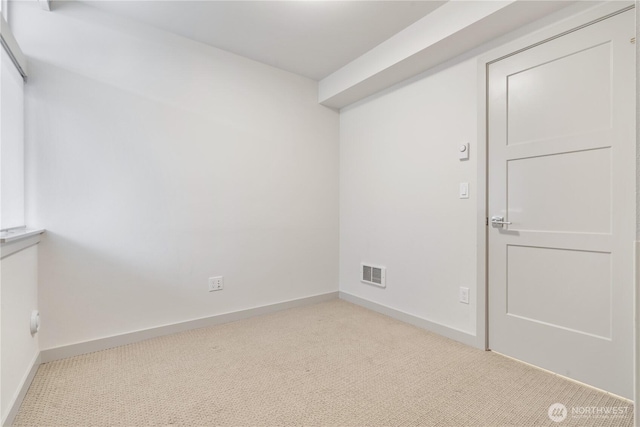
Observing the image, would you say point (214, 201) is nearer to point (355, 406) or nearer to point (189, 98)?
point (189, 98)

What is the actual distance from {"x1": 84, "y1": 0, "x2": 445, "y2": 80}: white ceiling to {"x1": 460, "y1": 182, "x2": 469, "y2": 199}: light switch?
1278 millimetres

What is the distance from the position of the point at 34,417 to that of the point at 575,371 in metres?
2.89

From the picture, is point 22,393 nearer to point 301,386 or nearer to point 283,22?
point 301,386

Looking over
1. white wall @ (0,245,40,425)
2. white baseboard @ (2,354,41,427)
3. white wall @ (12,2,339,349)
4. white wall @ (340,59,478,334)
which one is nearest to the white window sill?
white wall @ (0,245,40,425)

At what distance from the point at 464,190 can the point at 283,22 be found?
1.90m

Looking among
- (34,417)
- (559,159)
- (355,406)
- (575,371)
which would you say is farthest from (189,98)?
(575,371)

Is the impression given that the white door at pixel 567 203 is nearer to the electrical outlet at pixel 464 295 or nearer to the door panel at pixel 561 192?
the door panel at pixel 561 192

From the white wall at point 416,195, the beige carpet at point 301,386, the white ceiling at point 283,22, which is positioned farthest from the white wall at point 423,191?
the white ceiling at point 283,22

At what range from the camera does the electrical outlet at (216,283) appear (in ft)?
8.75

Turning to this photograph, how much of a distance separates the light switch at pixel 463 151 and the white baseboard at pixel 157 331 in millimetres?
2026

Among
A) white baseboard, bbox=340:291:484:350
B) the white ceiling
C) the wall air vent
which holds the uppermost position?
the white ceiling

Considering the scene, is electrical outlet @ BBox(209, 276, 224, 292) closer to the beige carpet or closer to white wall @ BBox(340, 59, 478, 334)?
the beige carpet

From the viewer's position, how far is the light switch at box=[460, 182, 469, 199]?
2.31 meters

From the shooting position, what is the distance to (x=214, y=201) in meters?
2.69
